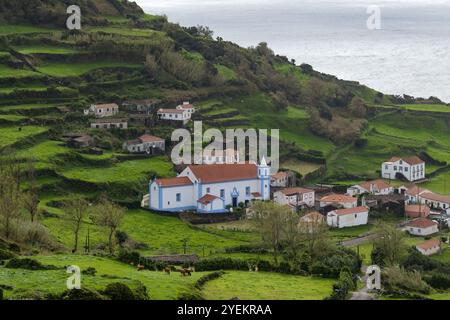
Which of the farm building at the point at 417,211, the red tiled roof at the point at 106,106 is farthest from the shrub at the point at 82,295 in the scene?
the red tiled roof at the point at 106,106

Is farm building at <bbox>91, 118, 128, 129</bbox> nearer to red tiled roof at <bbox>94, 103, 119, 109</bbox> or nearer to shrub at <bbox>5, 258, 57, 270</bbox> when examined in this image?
red tiled roof at <bbox>94, 103, 119, 109</bbox>

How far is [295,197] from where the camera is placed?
62875 mm

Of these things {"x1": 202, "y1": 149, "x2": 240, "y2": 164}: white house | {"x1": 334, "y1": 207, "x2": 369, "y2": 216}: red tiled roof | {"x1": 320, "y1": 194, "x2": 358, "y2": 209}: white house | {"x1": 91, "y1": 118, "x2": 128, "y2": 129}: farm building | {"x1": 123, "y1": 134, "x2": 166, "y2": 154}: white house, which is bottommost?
{"x1": 334, "y1": 207, "x2": 369, "y2": 216}: red tiled roof

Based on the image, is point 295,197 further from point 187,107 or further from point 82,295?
point 82,295

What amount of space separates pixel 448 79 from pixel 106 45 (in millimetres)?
80535

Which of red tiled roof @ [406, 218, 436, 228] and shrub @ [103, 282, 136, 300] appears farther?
red tiled roof @ [406, 218, 436, 228]

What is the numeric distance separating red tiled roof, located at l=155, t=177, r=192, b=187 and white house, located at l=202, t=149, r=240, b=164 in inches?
240

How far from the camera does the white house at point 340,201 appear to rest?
62.4m

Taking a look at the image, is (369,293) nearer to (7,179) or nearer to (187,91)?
(7,179)

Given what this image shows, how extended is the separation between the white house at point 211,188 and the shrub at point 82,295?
33.7 metres

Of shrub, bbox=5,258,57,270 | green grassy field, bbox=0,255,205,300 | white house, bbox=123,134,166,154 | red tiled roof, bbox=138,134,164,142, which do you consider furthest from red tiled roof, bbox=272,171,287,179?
shrub, bbox=5,258,57,270

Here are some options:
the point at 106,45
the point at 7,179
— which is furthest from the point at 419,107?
the point at 7,179

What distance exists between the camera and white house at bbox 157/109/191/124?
75000mm

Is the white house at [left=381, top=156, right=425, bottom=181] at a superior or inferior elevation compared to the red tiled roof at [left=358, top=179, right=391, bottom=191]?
superior
